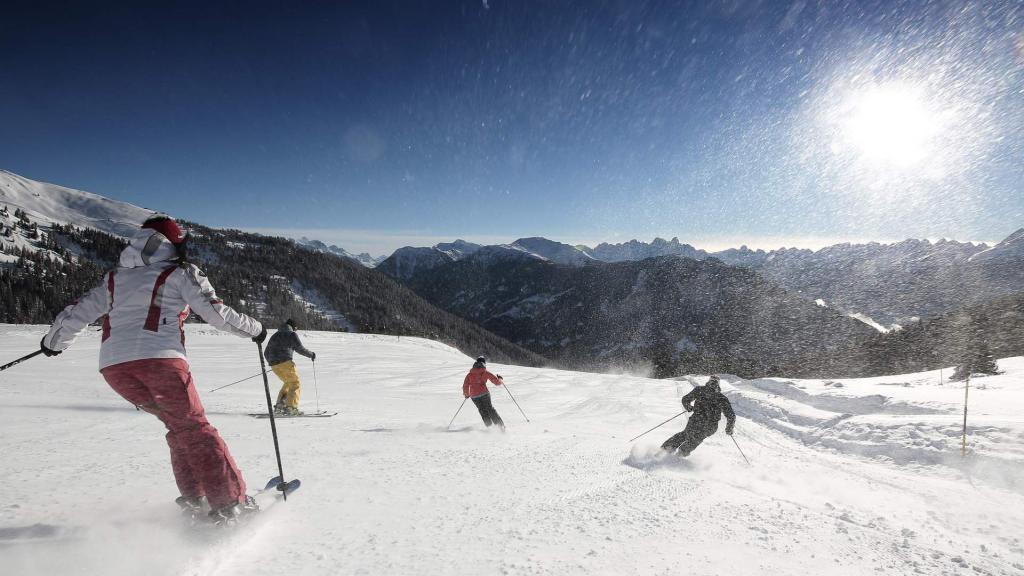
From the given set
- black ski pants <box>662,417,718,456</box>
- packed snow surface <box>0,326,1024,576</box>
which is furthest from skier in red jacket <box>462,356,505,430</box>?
black ski pants <box>662,417,718,456</box>

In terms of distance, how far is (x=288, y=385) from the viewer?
9523mm

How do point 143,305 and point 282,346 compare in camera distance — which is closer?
point 143,305

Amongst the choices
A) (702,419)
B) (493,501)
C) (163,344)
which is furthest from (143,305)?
(702,419)

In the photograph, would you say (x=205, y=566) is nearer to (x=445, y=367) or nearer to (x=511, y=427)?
(x=511, y=427)

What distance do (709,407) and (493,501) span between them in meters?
5.42

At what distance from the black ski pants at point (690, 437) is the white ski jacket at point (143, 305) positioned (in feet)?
23.1

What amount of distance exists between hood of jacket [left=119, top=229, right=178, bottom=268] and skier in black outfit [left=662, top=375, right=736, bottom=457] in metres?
7.40

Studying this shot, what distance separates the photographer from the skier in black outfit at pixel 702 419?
24.1ft

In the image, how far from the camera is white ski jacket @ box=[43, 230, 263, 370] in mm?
2998

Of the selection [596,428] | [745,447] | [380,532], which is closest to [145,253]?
[380,532]

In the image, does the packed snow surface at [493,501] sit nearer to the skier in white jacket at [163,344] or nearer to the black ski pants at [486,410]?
the skier in white jacket at [163,344]

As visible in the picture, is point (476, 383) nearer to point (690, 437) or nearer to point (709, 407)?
point (690, 437)

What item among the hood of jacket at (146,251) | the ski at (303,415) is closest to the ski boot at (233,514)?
the hood of jacket at (146,251)

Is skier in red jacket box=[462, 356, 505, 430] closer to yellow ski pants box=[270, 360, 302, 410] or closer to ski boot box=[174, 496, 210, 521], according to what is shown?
yellow ski pants box=[270, 360, 302, 410]
